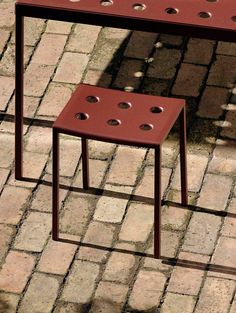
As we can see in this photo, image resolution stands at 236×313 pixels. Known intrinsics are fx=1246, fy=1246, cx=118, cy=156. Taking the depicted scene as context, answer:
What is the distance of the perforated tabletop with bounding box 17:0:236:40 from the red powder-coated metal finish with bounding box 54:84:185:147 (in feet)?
1.36

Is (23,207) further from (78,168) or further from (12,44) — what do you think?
(12,44)

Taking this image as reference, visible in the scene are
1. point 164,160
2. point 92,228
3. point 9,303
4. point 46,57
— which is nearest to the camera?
point 9,303

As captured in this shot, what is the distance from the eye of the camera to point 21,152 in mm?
7098

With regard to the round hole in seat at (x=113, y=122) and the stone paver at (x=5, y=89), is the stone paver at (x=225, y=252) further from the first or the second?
the stone paver at (x=5, y=89)

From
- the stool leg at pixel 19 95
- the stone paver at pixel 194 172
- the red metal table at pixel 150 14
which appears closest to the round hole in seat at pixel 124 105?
the red metal table at pixel 150 14

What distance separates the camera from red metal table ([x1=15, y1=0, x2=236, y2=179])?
254 inches

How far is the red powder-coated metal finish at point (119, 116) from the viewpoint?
6.24 meters

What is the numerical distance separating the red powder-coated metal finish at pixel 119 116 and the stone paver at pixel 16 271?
0.79 metres

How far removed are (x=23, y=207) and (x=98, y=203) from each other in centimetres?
42

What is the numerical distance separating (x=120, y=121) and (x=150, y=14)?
0.61 m

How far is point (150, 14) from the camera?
652 cm

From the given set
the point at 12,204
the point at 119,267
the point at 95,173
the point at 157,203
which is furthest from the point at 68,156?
the point at 157,203

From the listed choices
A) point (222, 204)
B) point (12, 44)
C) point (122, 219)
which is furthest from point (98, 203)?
point (12, 44)

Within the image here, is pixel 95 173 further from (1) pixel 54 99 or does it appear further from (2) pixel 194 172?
(1) pixel 54 99
